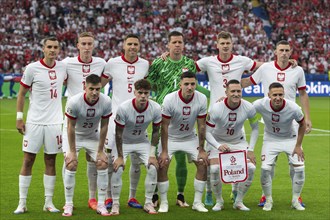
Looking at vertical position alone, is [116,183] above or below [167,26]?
below

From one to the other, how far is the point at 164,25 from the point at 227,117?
31.7 meters

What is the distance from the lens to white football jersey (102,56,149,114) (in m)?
10.1

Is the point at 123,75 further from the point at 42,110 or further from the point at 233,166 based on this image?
the point at 233,166

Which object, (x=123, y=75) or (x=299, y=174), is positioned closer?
(x=299, y=174)

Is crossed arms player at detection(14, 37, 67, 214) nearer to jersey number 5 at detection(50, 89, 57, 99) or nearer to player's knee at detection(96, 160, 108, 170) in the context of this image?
jersey number 5 at detection(50, 89, 57, 99)

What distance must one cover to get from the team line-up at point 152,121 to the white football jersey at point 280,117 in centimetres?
1

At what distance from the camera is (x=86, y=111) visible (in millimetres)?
9289

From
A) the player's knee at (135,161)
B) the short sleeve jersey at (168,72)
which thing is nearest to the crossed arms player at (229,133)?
the short sleeve jersey at (168,72)

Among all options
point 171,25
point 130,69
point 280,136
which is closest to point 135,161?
point 130,69

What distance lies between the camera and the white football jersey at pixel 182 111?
966 centimetres

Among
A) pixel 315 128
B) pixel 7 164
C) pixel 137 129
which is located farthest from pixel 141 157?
pixel 315 128

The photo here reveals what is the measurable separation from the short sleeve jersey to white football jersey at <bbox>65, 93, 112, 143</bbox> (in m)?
1.22

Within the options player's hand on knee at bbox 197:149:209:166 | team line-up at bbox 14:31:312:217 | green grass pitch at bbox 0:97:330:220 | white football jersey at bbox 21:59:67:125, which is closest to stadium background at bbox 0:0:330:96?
green grass pitch at bbox 0:97:330:220

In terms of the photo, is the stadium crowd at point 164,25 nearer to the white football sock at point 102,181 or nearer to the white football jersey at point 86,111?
the white football jersey at point 86,111
